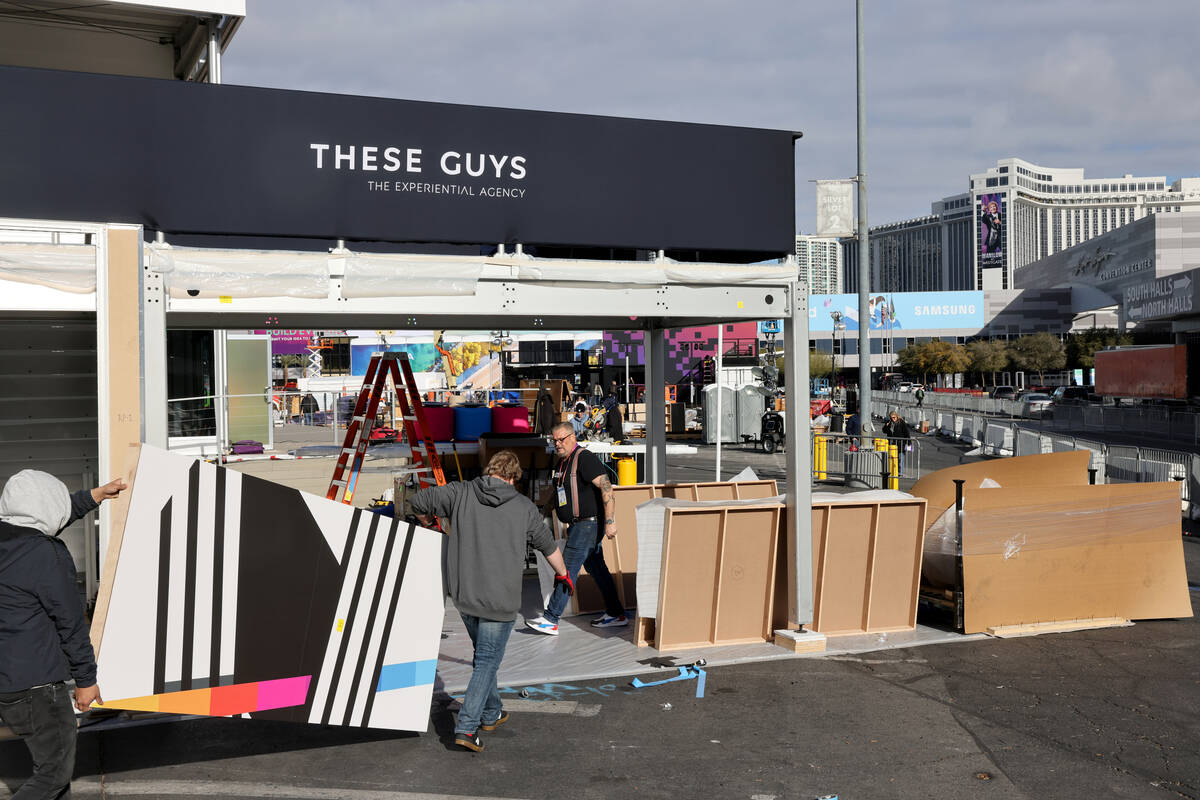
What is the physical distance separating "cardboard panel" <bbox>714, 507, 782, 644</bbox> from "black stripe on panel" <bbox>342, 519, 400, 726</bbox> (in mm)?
3307

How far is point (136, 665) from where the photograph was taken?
5.23m

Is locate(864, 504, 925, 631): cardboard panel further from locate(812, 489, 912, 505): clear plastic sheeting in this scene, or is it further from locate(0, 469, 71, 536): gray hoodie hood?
locate(0, 469, 71, 536): gray hoodie hood

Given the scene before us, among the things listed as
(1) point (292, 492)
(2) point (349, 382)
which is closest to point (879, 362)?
(2) point (349, 382)

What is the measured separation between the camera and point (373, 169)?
7.13m

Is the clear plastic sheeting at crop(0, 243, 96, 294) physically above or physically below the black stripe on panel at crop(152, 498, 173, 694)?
above

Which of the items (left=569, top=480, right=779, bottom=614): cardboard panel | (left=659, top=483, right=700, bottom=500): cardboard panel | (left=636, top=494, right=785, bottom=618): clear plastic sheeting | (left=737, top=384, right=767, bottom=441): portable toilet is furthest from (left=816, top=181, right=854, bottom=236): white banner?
(left=737, top=384, right=767, bottom=441): portable toilet

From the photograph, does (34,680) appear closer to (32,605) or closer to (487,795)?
(32,605)

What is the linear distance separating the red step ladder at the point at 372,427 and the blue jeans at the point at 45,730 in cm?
578

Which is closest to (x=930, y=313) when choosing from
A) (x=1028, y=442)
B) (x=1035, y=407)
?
(x=1035, y=407)

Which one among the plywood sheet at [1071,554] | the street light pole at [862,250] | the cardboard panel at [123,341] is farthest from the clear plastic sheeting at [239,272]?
the street light pole at [862,250]

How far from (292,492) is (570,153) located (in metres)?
3.42

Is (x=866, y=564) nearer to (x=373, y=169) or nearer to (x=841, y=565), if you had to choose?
(x=841, y=565)

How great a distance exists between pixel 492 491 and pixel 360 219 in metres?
2.42

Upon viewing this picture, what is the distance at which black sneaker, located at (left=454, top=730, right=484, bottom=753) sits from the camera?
5.88 meters
